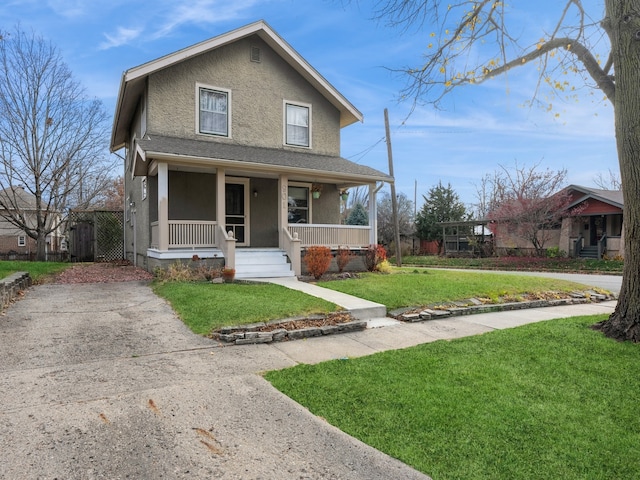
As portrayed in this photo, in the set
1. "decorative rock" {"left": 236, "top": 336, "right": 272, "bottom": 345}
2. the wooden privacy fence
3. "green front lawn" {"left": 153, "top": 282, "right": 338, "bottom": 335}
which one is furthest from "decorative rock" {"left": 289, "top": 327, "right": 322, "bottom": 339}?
the wooden privacy fence

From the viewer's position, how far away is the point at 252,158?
12.0 m

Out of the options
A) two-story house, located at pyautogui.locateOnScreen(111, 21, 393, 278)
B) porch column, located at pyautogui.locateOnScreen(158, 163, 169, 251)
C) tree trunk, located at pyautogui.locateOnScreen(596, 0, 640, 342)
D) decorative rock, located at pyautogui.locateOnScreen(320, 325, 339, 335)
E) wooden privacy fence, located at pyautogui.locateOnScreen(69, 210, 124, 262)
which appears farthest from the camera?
wooden privacy fence, located at pyautogui.locateOnScreen(69, 210, 124, 262)

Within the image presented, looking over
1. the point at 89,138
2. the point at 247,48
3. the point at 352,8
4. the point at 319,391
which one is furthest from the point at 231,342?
the point at 89,138

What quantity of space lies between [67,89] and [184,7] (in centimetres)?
1152

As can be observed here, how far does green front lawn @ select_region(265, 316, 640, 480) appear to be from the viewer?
2787 millimetres

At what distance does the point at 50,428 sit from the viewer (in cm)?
307

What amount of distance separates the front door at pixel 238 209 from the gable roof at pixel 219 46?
404 cm

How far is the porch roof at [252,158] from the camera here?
10797 millimetres

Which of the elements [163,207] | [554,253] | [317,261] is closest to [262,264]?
[317,261]

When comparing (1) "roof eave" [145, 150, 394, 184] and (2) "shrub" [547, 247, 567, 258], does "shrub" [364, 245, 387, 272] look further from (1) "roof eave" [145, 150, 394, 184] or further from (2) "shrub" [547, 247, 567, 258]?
(2) "shrub" [547, 247, 567, 258]

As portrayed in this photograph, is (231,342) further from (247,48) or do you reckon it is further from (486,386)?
(247,48)

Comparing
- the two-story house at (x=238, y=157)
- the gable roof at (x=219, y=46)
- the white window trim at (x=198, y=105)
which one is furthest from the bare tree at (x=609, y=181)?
the white window trim at (x=198, y=105)

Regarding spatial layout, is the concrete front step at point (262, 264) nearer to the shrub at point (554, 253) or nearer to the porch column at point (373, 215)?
the porch column at point (373, 215)

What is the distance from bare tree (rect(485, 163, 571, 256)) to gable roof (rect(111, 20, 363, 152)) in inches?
532
